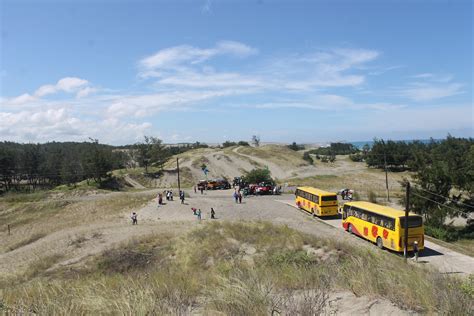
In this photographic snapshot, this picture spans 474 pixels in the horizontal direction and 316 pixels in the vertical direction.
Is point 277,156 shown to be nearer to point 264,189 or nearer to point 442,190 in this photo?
point 264,189

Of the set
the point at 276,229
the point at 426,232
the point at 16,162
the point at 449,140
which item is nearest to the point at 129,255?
the point at 276,229

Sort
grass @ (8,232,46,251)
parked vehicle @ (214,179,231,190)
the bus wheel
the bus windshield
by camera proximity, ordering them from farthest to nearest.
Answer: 1. parked vehicle @ (214,179,231,190)
2. grass @ (8,232,46,251)
3. the bus wheel
4. the bus windshield

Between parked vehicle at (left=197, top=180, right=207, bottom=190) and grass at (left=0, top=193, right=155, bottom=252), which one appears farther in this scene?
parked vehicle at (left=197, top=180, right=207, bottom=190)

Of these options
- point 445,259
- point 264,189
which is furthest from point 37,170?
point 445,259

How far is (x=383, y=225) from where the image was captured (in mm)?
23578

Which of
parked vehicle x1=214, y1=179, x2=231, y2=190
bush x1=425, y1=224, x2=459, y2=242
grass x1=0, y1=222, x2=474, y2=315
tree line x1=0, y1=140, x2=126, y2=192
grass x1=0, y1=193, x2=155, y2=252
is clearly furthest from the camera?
tree line x1=0, y1=140, x2=126, y2=192

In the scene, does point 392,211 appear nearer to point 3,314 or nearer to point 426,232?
point 426,232

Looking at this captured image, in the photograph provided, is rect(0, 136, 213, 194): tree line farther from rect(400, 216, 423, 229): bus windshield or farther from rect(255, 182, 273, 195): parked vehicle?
rect(400, 216, 423, 229): bus windshield

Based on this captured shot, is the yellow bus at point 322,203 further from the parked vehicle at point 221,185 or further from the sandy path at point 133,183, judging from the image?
the sandy path at point 133,183

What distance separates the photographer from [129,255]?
23.2m

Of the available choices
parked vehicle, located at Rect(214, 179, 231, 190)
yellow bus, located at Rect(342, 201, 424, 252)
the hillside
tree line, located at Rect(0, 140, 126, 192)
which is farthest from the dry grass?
yellow bus, located at Rect(342, 201, 424, 252)

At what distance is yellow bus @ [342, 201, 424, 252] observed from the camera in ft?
72.2

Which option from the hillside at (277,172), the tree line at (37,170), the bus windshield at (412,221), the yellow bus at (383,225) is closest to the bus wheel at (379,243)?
the yellow bus at (383,225)

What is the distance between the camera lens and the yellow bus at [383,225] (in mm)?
22000
